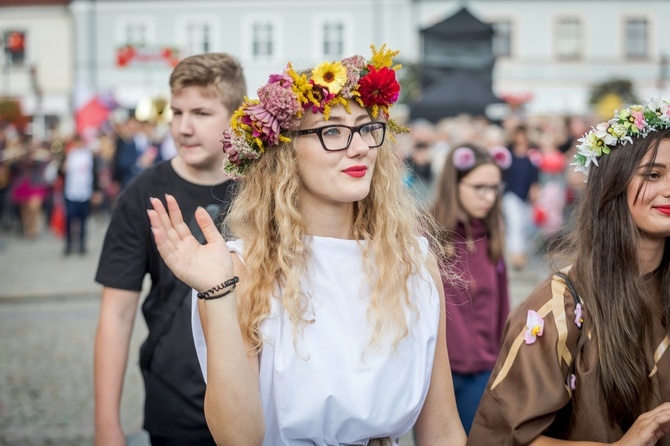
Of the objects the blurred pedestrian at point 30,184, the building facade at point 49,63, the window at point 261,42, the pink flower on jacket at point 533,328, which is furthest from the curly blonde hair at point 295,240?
the building facade at point 49,63

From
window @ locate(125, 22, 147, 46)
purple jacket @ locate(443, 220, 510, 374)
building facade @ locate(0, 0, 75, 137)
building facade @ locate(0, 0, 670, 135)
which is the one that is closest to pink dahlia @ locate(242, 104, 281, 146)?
purple jacket @ locate(443, 220, 510, 374)

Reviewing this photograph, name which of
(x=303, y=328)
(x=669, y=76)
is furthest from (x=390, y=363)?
(x=669, y=76)

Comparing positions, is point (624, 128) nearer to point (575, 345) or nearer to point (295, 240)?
point (575, 345)

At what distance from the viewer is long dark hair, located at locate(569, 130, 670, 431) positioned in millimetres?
2527

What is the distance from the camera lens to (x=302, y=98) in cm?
263

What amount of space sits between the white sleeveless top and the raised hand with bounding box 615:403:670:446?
554 mm

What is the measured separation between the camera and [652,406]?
2561mm

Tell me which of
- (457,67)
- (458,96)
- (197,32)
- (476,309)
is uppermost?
(197,32)

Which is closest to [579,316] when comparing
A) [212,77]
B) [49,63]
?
[212,77]

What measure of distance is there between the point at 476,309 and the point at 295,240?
7.57 feet

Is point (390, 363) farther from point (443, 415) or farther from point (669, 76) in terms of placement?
point (669, 76)

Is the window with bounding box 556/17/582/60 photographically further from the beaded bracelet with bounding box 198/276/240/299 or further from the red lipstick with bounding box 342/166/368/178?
the beaded bracelet with bounding box 198/276/240/299

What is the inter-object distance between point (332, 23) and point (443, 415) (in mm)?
42943

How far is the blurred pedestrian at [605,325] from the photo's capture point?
8.29ft
